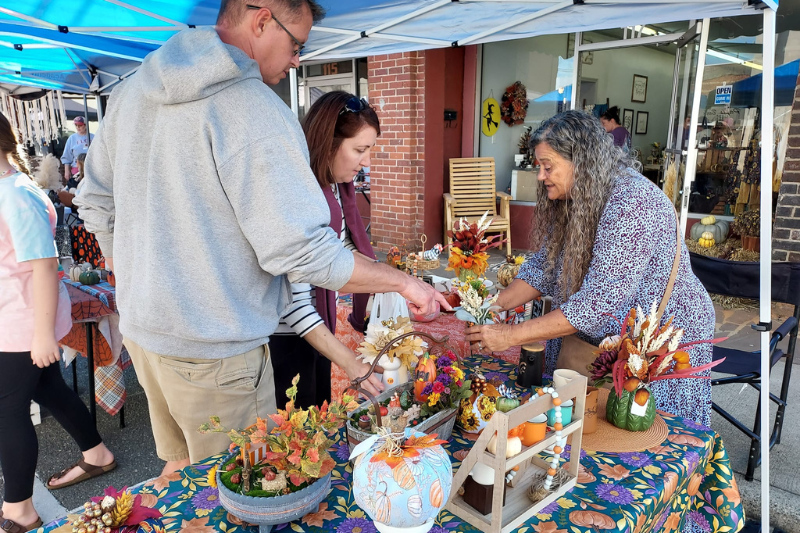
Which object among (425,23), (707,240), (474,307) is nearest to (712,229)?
(707,240)

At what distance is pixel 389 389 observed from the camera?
1479 millimetres

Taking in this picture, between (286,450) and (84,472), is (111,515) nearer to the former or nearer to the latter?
(286,450)

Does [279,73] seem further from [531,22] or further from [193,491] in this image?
[531,22]

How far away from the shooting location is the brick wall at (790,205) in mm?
4379

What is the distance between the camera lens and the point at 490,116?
7.53 m

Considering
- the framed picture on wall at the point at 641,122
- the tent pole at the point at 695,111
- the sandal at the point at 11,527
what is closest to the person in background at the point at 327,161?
the sandal at the point at 11,527

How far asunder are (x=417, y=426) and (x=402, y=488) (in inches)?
13.5

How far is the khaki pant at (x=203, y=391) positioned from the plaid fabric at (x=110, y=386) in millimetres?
1985

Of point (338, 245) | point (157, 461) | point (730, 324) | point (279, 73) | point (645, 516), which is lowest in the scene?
point (157, 461)

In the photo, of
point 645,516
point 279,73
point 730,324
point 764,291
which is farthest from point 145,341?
point 730,324

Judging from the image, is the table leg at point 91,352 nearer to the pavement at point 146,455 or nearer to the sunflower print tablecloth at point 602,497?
the pavement at point 146,455

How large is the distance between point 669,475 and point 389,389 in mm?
749

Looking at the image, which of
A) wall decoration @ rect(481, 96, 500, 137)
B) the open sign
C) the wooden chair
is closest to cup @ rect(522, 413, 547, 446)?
the open sign

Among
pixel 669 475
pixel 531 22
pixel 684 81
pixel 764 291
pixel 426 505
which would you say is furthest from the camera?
pixel 684 81
